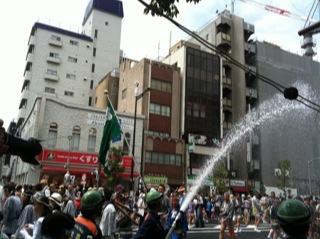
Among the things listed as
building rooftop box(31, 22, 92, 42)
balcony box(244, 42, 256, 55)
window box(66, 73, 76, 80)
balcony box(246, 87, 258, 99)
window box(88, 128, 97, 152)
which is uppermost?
building rooftop box(31, 22, 92, 42)

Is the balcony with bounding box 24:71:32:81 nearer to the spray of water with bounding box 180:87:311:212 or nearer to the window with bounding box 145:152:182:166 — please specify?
the window with bounding box 145:152:182:166

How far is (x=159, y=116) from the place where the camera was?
45.5 meters

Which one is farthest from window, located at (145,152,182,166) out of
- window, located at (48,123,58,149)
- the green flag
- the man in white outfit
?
the man in white outfit

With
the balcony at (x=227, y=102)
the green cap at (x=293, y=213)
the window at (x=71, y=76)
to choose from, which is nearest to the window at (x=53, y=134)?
the balcony at (x=227, y=102)

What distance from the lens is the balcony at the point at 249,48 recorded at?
2092 inches

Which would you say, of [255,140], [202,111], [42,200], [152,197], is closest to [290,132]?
[255,140]

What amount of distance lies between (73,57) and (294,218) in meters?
66.5

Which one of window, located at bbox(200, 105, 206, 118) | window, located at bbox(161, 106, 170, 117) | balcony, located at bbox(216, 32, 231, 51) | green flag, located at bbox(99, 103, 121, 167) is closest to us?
green flag, located at bbox(99, 103, 121, 167)

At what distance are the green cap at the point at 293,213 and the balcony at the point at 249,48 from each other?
5203 centimetres

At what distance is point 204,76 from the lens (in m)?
49.3

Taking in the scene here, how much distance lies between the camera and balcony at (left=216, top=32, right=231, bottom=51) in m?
52.8

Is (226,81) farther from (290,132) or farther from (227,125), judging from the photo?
(290,132)

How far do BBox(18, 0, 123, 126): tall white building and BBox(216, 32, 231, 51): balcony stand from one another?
2258 cm

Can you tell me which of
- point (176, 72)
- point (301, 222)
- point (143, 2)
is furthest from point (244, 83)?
point (301, 222)
